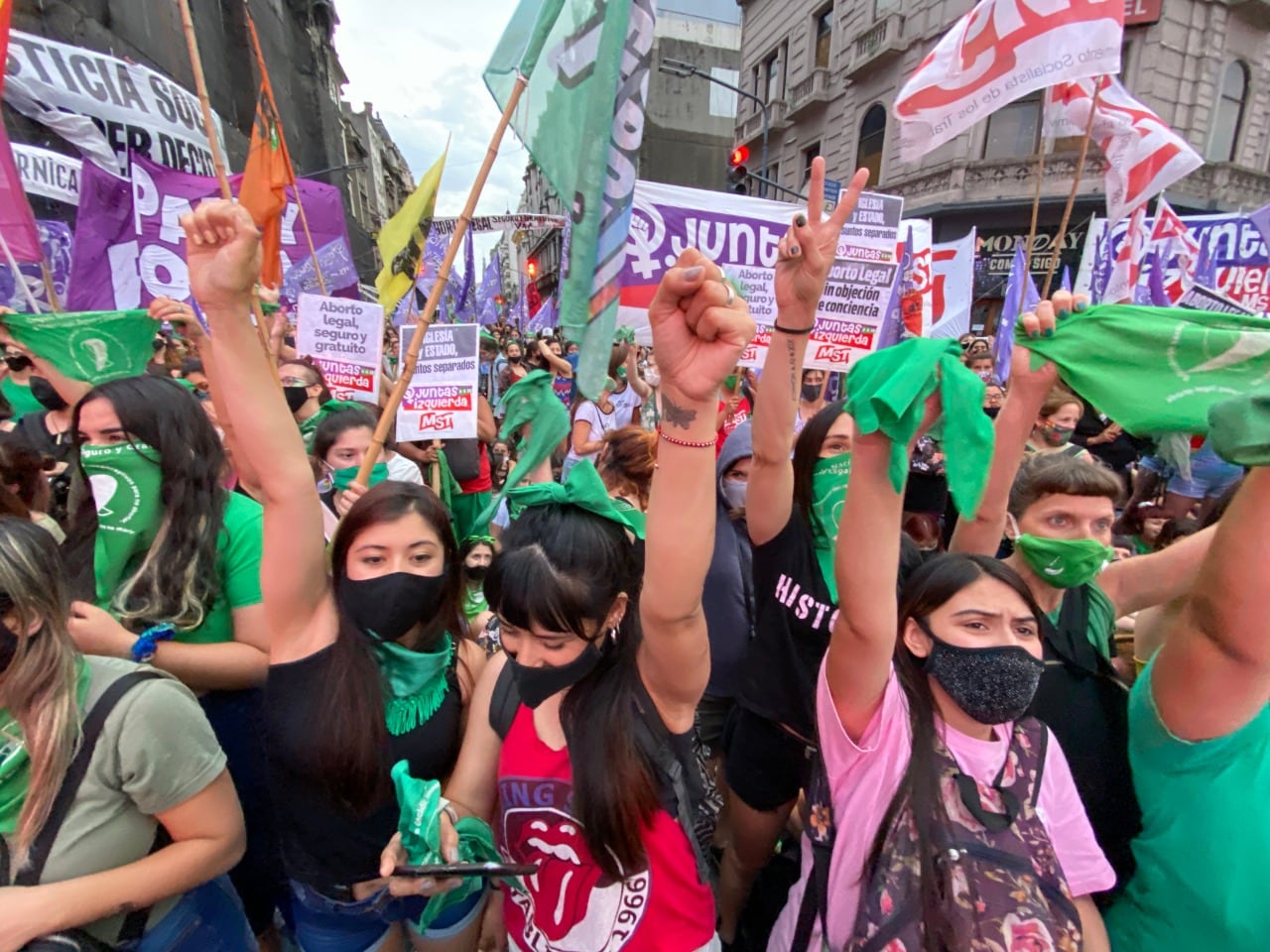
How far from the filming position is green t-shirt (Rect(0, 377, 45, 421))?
4.22 metres

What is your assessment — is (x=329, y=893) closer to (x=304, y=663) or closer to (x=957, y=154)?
(x=304, y=663)

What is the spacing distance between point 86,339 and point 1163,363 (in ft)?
12.7

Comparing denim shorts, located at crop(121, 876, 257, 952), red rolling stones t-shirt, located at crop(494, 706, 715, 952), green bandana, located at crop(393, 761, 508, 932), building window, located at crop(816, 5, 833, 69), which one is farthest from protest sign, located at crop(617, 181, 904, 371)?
building window, located at crop(816, 5, 833, 69)

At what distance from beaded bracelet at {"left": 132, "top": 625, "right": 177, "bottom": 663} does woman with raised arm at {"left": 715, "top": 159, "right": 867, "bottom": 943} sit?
68.2 inches

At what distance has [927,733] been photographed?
4.69 feet

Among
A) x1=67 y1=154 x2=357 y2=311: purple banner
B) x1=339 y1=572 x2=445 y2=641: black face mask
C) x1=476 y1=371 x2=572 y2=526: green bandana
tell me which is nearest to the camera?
x1=339 y1=572 x2=445 y2=641: black face mask

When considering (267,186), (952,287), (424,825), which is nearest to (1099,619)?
(424,825)

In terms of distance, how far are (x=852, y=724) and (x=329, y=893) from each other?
4.78 ft

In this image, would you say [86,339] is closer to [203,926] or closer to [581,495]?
[203,926]

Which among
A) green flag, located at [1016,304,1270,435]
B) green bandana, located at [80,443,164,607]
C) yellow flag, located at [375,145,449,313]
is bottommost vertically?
green bandana, located at [80,443,164,607]

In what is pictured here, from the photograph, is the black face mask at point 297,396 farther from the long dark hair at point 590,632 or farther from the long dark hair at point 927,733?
the long dark hair at point 927,733

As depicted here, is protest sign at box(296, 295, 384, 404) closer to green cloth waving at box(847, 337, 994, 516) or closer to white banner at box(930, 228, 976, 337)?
green cloth waving at box(847, 337, 994, 516)

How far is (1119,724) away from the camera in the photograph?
5.56 ft

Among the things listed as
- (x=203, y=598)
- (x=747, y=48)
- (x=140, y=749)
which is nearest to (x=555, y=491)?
(x=140, y=749)
